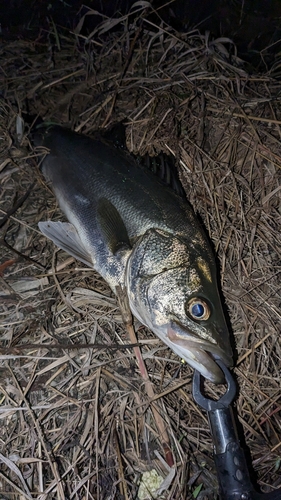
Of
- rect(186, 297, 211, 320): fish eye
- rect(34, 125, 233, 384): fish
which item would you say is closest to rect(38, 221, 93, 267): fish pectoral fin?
rect(34, 125, 233, 384): fish

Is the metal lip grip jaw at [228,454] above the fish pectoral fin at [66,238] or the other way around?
the other way around

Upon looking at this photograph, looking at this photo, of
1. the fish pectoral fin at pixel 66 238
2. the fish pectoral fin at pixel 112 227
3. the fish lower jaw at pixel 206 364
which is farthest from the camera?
the fish pectoral fin at pixel 66 238

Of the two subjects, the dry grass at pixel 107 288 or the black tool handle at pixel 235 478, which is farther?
the dry grass at pixel 107 288

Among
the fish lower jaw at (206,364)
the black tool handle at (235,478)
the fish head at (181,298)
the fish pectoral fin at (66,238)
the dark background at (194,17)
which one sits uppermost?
the dark background at (194,17)

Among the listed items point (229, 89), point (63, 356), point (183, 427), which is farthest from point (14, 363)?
point (229, 89)

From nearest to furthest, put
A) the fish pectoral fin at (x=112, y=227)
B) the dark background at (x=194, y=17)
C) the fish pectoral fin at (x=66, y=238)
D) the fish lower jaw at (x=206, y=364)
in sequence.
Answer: the fish lower jaw at (x=206, y=364) < the fish pectoral fin at (x=112, y=227) < the fish pectoral fin at (x=66, y=238) < the dark background at (x=194, y=17)

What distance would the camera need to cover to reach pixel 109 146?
3020 mm

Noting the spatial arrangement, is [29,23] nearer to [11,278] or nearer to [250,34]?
[250,34]

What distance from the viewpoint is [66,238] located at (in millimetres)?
2824

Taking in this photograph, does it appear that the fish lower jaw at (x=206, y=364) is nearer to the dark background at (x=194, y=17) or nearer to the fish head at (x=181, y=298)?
the fish head at (x=181, y=298)

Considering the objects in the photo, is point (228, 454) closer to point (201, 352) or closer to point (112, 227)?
point (201, 352)

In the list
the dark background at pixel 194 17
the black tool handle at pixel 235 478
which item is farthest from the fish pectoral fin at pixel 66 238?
the dark background at pixel 194 17

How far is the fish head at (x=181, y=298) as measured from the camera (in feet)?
7.35

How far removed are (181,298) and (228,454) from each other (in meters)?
0.98
